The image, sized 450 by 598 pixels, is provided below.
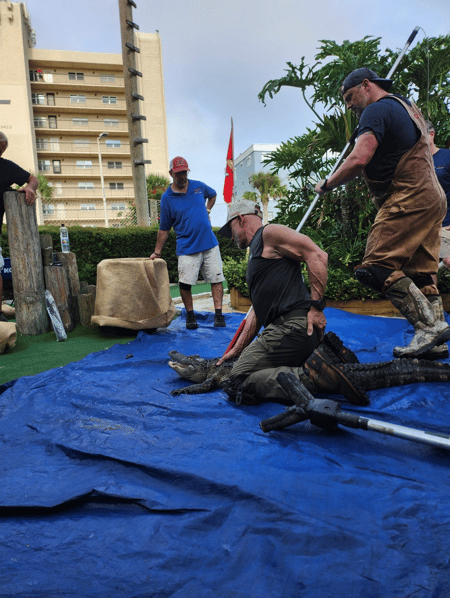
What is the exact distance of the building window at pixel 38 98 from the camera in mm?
43031

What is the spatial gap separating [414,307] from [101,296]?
347 centimetres

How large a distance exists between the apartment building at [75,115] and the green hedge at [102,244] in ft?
102

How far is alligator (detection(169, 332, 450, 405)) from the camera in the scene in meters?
2.41

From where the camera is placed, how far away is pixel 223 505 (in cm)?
148

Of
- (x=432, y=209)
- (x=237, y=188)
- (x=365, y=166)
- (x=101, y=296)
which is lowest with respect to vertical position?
(x=101, y=296)

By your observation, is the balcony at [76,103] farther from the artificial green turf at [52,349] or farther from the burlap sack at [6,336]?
the burlap sack at [6,336]

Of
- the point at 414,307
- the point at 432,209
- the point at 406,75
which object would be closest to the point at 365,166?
the point at 432,209

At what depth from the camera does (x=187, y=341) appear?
181 inches

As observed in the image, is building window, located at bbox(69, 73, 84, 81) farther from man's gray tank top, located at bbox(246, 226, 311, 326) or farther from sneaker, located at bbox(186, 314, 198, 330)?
man's gray tank top, located at bbox(246, 226, 311, 326)

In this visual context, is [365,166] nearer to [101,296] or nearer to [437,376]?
[437,376]

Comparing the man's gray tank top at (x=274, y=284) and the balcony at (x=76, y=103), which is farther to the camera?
the balcony at (x=76, y=103)

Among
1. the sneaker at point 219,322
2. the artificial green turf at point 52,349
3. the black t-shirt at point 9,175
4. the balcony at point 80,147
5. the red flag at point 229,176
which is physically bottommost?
the artificial green turf at point 52,349

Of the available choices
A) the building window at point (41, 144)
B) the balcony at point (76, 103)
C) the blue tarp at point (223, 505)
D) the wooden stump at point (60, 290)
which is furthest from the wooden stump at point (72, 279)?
the balcony at point (76, 103)

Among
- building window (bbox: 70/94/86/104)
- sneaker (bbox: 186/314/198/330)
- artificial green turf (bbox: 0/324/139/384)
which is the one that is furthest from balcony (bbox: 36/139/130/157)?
sneaker (bbox: 186/314/198/330)
